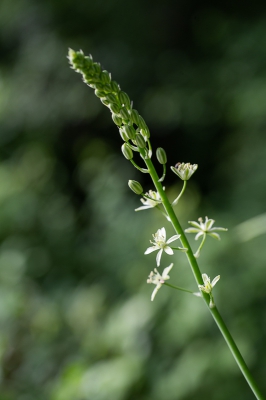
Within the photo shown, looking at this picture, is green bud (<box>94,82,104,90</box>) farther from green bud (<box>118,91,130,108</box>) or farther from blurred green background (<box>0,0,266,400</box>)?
blurred green background (<box>0,0,266,400</box>)

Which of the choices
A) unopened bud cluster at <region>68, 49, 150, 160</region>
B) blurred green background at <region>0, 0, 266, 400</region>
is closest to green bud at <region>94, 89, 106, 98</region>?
unopened bud cluster at <region>68, 49, 150, 160</region>

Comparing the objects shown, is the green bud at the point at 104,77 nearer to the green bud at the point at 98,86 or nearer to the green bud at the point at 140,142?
the green bud at the point at 98,86

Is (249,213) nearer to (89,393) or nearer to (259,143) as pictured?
(259,143)

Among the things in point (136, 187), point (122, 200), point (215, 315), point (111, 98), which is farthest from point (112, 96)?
point (122, 200)

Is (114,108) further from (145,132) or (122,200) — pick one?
(122,200)

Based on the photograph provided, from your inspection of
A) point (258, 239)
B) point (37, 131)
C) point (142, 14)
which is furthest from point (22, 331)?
point (142, 14)

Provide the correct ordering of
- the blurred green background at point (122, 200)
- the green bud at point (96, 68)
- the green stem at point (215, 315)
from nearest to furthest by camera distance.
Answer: the green stem at point (215, 315) → the green bud at point (96, 68) → the blurred green background at point (122, 200)

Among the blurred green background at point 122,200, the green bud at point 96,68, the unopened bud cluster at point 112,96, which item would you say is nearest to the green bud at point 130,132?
the unopened bud cluster at point 112,96
